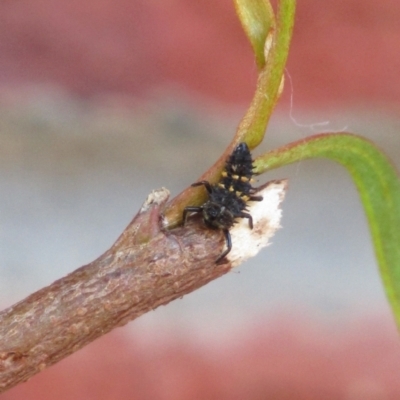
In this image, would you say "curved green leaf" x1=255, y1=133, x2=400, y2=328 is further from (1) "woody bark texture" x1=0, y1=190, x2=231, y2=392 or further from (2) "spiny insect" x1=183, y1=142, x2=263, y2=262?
(1) "woody bark texture" x1=0, y1=190, x2=231, y2=392

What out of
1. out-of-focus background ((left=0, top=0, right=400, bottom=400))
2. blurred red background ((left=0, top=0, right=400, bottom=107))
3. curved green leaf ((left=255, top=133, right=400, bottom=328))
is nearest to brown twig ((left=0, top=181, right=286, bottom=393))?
curved green leaf ((left=255, top=133, right=400, bottom=328))

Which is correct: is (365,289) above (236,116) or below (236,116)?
below

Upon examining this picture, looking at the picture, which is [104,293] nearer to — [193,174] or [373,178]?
[373,178]

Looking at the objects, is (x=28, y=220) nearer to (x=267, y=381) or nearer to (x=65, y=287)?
(x=267, y=381)

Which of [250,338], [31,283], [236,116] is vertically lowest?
[250,338]

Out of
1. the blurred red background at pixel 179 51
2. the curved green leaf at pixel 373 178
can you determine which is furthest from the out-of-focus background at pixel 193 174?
the curved green leaf at pixel 373 178

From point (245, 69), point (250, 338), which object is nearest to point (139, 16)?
point (245, 69)

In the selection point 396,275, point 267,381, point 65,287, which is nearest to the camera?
point 65,287
